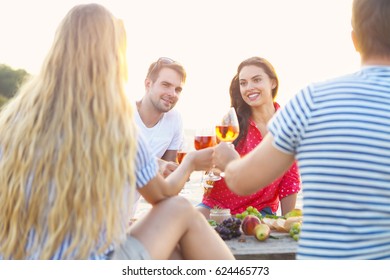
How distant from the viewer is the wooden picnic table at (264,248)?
3248mm

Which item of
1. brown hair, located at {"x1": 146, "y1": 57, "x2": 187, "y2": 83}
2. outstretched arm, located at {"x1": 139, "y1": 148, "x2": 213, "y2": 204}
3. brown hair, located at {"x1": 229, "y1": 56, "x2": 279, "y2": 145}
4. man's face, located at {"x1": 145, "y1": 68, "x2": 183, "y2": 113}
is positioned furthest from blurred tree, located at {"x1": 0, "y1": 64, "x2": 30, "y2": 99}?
outstretched arm, located at {"x1": 139, "y1": 148, "x2": 213, "y2": 204}

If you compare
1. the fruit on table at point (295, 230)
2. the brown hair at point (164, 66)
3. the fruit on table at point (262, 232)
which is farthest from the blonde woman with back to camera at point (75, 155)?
the brown hair at point (164, 66)

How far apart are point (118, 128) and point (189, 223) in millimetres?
700

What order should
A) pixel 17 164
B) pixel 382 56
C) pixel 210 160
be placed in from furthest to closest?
pixel 210 160 < pixel 17 164 < pixel 382 56

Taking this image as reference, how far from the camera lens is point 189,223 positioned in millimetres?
2773

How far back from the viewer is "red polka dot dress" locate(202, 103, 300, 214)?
5254 millimetres

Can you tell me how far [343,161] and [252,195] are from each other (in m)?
3.25

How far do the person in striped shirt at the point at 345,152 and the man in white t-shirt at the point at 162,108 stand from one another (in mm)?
3578

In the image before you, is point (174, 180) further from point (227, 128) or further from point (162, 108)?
point (162, 108)

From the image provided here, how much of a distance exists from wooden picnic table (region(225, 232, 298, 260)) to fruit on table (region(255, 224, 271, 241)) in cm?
3

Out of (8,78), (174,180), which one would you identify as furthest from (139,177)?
(8,78)

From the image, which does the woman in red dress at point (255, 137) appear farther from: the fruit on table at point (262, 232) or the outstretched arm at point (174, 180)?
the outstretched arm at point (174, 180)
